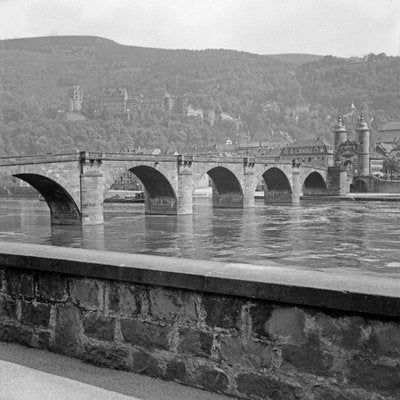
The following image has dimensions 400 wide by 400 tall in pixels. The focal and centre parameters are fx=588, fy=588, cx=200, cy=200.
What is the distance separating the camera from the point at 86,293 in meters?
4.62

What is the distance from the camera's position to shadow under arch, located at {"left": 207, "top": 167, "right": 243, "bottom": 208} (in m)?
67.1

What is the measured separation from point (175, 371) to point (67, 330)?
1048mm

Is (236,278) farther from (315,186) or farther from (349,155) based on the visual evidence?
(349,155)

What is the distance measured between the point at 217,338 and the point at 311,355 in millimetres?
674

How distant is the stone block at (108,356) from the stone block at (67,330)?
0.38ft

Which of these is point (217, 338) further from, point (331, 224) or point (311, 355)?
point (331, 224)

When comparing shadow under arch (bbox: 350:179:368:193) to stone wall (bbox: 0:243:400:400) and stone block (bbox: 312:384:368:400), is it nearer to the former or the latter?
stone wall (bbox: 0:243:400:400)

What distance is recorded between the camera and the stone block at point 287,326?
372 centimetres

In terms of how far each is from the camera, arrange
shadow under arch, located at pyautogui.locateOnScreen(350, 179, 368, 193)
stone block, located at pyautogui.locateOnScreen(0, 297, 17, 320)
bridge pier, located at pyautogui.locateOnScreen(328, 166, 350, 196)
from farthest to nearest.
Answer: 1. shadow under arch, located at pyautogui.locateOnScreen(350, 179, 368, 193)
2. bridge pier, located at pyautogui.locateOnScreen(328, 166, 350, 196)
3. stone block, located at pyautogui.locateOnScreen(0, 297, 17, 320)

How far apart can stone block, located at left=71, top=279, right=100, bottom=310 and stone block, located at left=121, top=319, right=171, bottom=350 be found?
11.9 inches

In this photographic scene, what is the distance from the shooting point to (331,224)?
43.1m

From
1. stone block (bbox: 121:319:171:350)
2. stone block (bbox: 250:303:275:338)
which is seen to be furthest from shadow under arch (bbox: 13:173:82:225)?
stone block (bbox: 250:303:275:338)

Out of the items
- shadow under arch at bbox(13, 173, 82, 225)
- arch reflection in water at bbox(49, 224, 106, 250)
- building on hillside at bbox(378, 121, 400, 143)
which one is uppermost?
building on hillside at bbox(378, 121, 400, 143)

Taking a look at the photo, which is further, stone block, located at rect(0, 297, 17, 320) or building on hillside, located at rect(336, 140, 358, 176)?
building on hillside, located at rect(336, 140, 358, 176)
